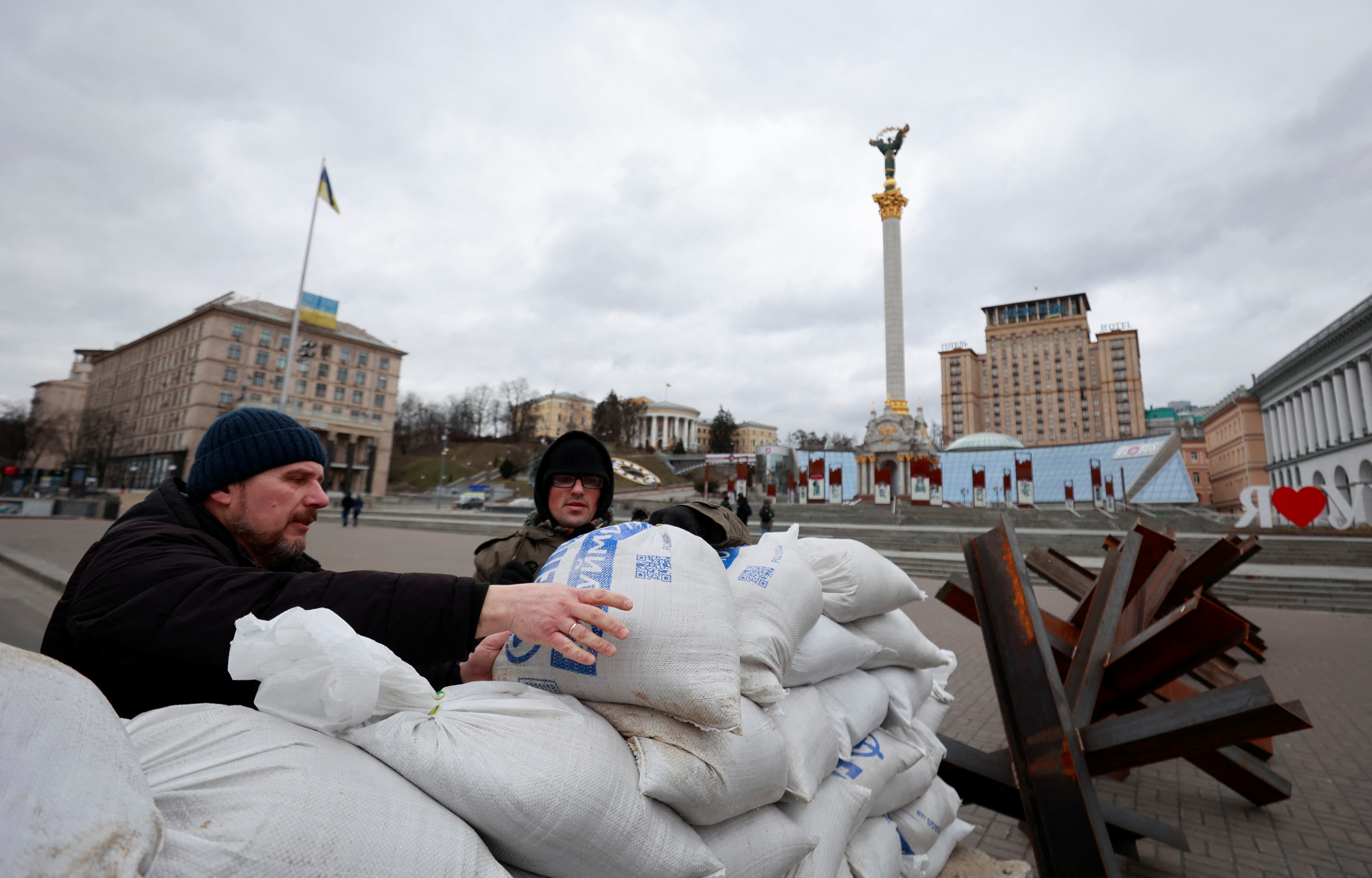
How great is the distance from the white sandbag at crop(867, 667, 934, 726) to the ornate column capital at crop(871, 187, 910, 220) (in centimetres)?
3892

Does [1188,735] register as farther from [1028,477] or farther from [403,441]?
[403,441]

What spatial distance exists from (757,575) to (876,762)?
874 millimetres

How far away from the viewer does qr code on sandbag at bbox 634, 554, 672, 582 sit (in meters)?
1.38

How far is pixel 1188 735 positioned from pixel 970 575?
0.87 meters

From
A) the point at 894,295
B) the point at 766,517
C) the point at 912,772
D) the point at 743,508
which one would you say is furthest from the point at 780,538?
the point at 894,295

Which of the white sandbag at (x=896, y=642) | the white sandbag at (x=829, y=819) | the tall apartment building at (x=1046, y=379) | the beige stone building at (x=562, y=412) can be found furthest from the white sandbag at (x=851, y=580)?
the tall apartment building at (x=1046, y=379)

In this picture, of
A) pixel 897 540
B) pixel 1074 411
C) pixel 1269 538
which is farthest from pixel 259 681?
pixel 1074 411

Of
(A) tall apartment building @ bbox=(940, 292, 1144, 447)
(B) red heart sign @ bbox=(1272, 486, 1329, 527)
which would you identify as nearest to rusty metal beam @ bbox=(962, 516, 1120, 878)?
(B) red heart sign @ bbox=(1272, 486, 1329, 527)

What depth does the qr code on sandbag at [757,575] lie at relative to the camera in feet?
6.33

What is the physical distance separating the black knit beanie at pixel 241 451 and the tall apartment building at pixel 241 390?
158ft

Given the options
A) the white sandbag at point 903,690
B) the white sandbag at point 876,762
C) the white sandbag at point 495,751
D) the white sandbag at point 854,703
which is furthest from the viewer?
the white sandbag at point 903,690

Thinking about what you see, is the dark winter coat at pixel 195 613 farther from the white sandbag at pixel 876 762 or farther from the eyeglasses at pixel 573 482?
the white sandbag at pixel 876 762

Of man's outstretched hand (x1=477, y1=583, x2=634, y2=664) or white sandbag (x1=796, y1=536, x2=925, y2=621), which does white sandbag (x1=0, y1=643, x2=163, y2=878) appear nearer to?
man's outstretched hand (x1=477, y1=583, x2=634, y2=664)

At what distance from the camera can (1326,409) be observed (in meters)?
38.2
